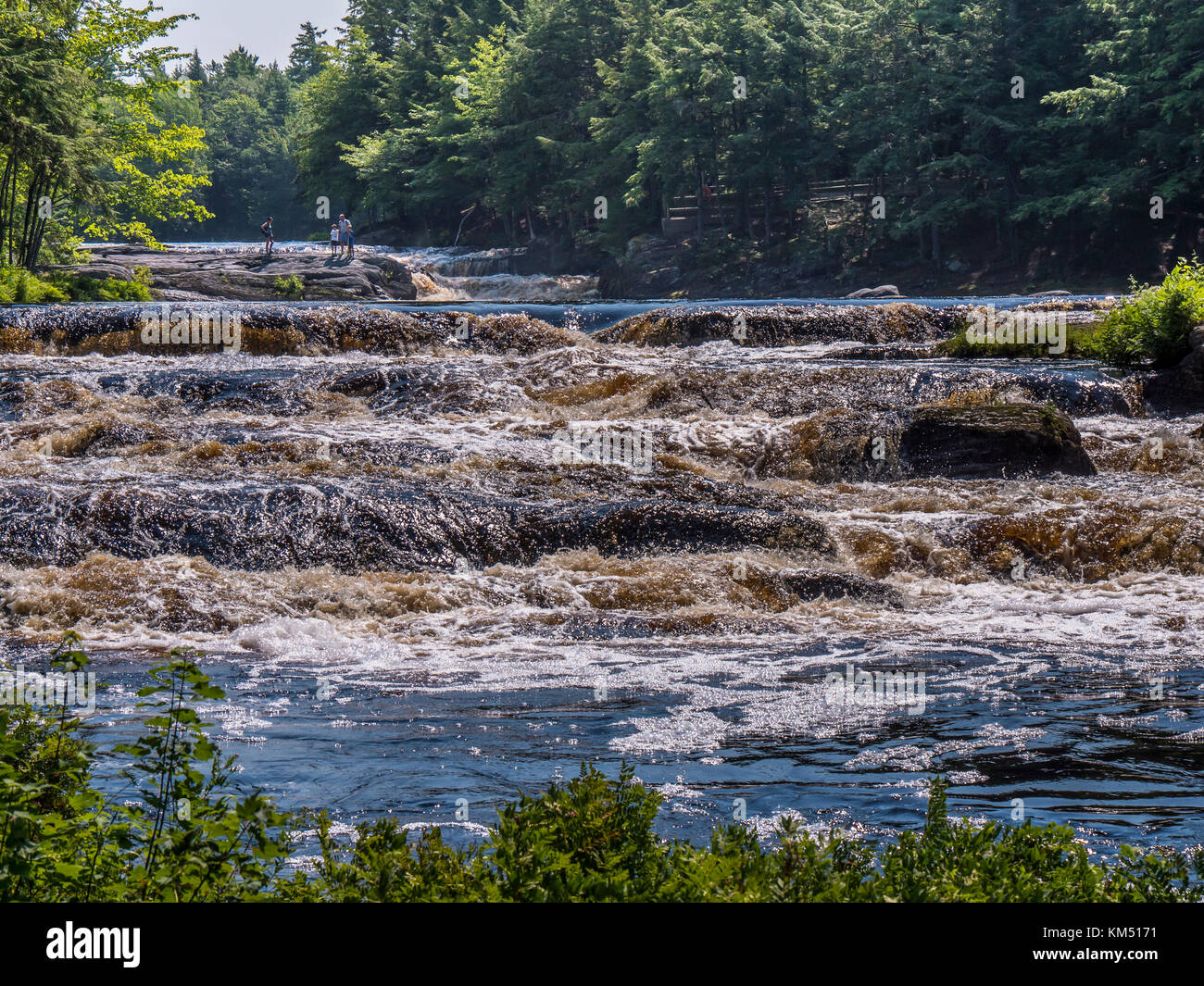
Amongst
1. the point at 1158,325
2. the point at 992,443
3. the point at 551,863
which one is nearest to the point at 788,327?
the point at 1158,325

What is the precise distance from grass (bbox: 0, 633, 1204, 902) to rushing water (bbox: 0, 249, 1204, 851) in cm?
133

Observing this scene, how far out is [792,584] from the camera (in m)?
9.71

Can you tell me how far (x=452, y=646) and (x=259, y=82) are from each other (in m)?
134

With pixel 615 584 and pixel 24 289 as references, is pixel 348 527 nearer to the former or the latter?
pixel 615 584

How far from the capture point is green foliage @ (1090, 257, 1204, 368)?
1716cm

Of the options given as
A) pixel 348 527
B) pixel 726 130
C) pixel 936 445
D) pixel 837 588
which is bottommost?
pixel 837 588

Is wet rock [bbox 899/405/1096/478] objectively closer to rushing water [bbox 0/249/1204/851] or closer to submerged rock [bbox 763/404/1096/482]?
submerged rock [bbox 763/404/1096/482]

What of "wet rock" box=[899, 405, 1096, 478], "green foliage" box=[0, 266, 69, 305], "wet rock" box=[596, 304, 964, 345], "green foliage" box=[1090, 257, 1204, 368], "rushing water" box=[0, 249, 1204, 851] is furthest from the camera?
"green foliage" box=[0, 266, 69, 305]

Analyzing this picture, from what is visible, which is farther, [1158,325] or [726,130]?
[726,130]

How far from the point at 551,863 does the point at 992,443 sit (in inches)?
454

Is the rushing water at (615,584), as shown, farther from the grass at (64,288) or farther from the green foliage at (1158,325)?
the grass at (64,288)

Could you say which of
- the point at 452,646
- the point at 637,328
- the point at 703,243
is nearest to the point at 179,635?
the point at 452,646

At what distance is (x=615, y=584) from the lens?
9.72 m

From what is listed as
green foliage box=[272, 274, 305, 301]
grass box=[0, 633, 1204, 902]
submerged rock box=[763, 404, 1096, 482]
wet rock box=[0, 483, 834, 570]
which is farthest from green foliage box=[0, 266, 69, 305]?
grass box=[0, 633, 1204, 902]
